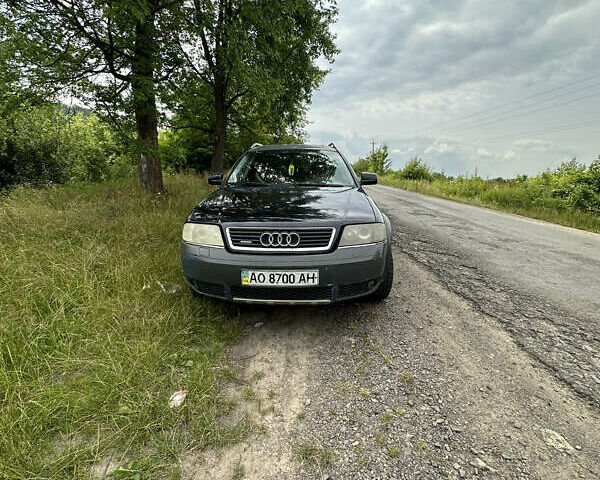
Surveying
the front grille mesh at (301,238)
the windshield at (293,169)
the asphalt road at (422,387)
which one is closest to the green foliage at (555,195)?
the asphalt road at (422,387)

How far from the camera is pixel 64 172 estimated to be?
9156 mm

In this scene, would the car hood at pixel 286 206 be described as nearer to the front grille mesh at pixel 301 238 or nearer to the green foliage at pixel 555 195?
the front grille mesh at pixel 301 238

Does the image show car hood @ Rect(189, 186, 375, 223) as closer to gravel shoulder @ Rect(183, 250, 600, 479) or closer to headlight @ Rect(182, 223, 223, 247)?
headlight @ Rect(182, 223, 223, 247)

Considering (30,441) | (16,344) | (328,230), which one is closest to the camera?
(30,441)

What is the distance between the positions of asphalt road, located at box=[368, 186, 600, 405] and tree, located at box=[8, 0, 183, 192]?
4764 mm

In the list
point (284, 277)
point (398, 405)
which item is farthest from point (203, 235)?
point (398, 405)

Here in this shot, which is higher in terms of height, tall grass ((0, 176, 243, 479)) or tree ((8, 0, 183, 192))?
tree ((8, 0, 183, 192))

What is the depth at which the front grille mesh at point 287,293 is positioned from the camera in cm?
195

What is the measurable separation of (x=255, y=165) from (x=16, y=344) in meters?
2.54

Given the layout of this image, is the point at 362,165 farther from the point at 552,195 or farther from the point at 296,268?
the point at 296,268

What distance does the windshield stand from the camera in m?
3.01

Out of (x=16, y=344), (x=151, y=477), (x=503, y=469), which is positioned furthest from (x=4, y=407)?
(x=503, y=469)

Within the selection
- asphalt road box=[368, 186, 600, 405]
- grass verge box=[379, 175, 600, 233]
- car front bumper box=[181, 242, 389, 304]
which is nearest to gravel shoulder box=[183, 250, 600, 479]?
asphalt road box=[368, 186, 600, 405]

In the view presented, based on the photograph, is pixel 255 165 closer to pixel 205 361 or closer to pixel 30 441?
pixel 205 361
